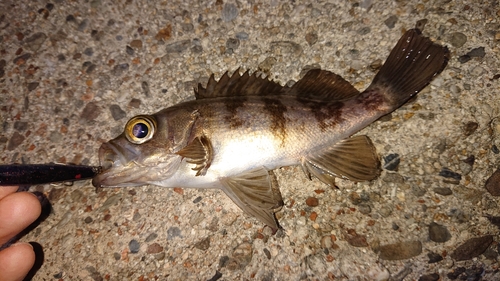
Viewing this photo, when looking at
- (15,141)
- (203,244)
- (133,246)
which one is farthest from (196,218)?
(15,141)

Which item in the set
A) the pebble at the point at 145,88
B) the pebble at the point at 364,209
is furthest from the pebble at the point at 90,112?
the pebble at the point at 364,209

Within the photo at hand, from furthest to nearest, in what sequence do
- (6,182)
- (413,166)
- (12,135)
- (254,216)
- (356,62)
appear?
1. (12,135)
2. (356,62)
3. (413,166)
4. (254,216)
5. (6,182)

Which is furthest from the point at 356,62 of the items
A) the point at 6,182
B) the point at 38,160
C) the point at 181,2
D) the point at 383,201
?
the point at 38,160

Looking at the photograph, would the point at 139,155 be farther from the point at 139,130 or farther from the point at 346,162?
the point at 346,162

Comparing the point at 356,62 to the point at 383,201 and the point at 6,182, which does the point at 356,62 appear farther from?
the point at 6,182

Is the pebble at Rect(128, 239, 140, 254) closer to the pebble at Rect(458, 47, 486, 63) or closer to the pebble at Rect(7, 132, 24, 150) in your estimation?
the pebble at Rect(7, 132, 24, 150)

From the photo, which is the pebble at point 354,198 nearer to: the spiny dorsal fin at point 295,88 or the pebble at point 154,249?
the spiny dorsal fin at point 295,88

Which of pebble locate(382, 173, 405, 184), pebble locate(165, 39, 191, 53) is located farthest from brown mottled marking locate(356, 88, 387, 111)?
pebble locate(165, 39, 191, 53)
